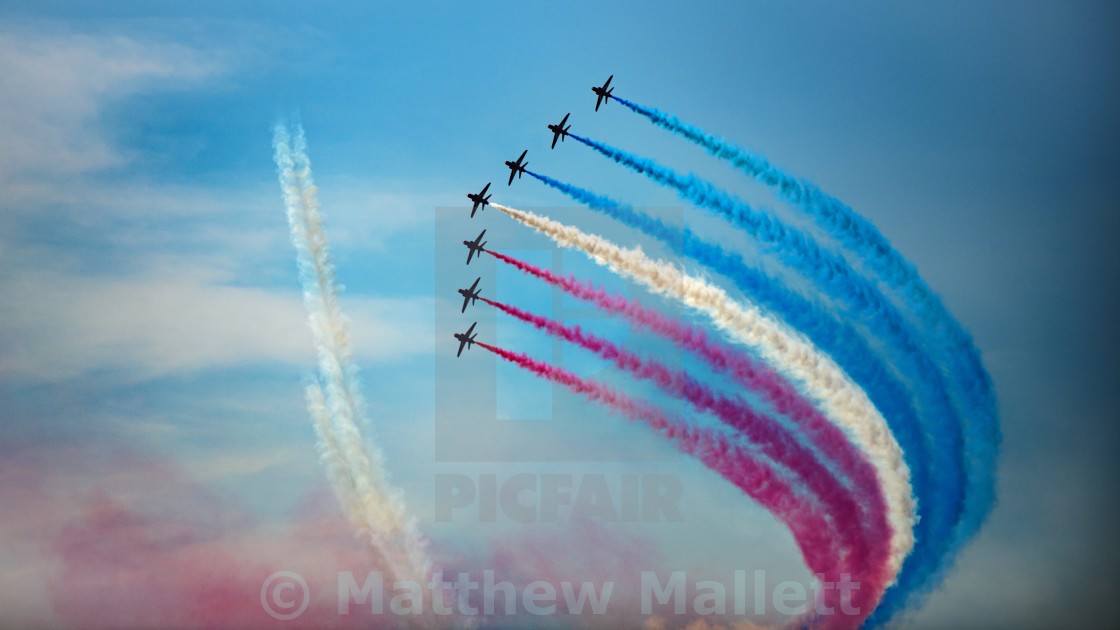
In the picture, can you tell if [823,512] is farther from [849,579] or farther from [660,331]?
[660,331]

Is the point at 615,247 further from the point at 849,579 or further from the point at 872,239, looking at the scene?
the point at 849,579

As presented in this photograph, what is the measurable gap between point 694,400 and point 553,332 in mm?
6467

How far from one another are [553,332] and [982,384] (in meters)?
16.6

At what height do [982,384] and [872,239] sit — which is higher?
[872,239]

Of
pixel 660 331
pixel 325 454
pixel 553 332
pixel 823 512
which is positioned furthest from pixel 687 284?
pixel 325 454

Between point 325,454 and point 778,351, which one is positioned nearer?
point 778,351

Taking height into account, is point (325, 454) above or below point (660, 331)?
below

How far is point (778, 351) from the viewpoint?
167ft

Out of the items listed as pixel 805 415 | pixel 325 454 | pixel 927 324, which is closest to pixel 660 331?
pixel 805 415

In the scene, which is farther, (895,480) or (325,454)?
(325,454)

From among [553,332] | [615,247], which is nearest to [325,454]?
[553,332]

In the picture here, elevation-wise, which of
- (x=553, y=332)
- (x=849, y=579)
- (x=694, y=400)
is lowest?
(x=849, y=579)

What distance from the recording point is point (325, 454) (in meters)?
54.7

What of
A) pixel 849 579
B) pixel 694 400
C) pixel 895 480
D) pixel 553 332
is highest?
pixel 553 332
